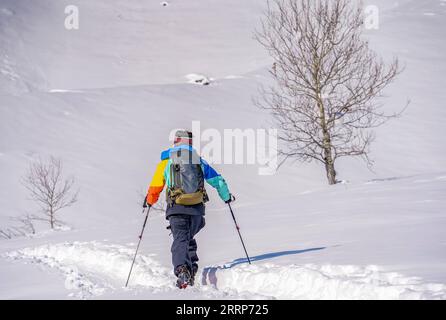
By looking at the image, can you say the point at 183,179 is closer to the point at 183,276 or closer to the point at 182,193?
the point at 182,193

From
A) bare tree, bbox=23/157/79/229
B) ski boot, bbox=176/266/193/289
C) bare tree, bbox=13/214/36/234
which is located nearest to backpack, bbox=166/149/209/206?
ski boot, bbox=176/266/193/289

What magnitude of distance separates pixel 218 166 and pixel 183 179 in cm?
2787

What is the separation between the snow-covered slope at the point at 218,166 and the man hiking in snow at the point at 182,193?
351mm

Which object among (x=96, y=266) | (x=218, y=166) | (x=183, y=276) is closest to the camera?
(x=183, y=276)

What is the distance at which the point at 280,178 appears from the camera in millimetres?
33219

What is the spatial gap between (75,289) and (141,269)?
5.07 feet

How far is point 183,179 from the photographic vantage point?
7133 millimetres

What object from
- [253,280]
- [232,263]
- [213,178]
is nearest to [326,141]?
[232,263]

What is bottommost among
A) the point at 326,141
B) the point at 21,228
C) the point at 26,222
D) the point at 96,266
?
the point at 96,266

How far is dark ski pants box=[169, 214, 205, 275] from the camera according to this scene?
7.11 metres

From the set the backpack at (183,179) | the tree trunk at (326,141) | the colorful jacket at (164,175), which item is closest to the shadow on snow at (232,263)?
the backpack at (183,179)

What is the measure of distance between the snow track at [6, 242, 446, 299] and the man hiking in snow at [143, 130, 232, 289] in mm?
336
